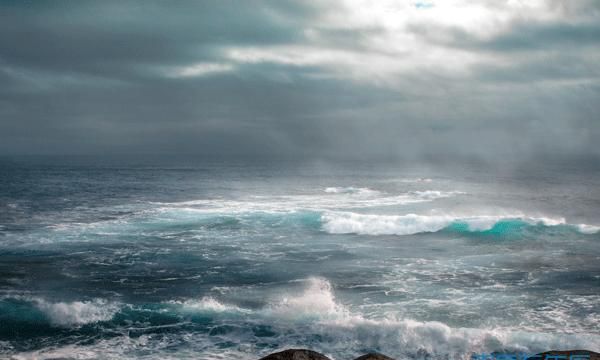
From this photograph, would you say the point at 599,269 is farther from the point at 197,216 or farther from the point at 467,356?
the point at 197,216

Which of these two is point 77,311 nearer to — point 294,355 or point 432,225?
point 294,355

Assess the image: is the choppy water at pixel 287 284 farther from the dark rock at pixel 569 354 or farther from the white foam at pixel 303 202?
the dark rock at pixel 569 354

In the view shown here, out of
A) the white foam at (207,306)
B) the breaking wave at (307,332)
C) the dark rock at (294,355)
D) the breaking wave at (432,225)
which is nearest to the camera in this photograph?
the dark rock at (294,355)

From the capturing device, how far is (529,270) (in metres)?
25.6

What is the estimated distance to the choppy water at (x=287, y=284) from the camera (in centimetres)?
1659

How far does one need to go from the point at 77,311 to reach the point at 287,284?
31.7 ft

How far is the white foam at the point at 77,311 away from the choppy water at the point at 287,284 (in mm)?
75

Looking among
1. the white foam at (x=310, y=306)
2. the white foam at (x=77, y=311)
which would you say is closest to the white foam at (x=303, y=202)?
the white foam at (x=310, y=306)

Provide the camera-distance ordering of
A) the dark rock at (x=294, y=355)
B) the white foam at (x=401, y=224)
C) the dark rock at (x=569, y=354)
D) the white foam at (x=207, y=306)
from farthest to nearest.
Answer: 1. the white foam at (x=401, y=224)
2. the white foam at (x=207, y=306)
3. the dark rock at (x=569, y=354)
4. the dark rock at (x=294, y=355)

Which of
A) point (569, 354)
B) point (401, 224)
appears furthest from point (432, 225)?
point (569, 354)

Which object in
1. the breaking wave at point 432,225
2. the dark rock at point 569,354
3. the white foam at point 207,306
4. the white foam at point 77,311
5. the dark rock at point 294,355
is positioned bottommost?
the breaking wave at point 432,225

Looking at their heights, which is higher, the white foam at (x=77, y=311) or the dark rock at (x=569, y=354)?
the dark rock at (x=569, y=354)

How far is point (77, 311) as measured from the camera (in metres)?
18.8

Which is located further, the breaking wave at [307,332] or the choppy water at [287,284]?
the choppy water at [287,284]
